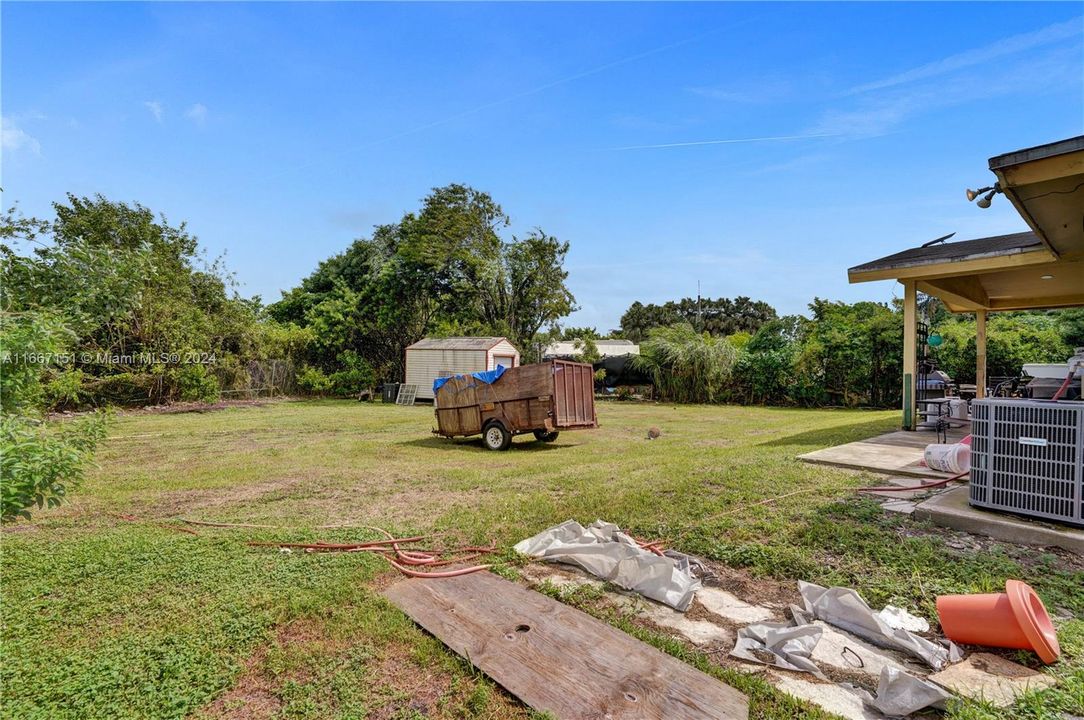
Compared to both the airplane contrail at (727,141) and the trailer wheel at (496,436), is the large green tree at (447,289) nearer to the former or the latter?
the airplane contrail at (727,141)

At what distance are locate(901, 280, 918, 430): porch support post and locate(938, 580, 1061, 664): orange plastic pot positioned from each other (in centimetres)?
757

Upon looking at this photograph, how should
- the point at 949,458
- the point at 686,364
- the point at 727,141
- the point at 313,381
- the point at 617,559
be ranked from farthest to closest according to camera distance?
the point at 313,381 → the point at 686,364 → the point at 727,141 → the point at 949,458 → the point at 617,559

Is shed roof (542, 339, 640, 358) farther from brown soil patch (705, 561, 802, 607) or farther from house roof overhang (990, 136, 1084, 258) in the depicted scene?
brown soil patch (705, 561, 802, 607)

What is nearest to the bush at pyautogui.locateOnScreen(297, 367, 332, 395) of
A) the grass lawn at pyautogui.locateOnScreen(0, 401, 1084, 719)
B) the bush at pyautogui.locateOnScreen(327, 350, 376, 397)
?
the bush at pyautogui.locateOnScreen(327, 350, 376, 397)

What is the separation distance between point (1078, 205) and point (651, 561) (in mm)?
5723

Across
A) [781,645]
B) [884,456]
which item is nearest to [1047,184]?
[884,456]

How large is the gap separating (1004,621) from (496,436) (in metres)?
7.02

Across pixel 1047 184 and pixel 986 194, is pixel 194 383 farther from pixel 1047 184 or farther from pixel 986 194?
pixel 1047 184

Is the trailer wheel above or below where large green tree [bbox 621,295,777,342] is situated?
below

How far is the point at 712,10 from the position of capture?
7.43 metres

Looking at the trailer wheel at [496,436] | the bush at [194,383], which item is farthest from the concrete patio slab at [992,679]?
the bush at [194,383]

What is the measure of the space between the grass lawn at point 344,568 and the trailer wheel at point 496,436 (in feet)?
4.25

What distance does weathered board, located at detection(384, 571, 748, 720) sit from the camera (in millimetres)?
1857

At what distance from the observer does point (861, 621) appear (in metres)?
2.35
